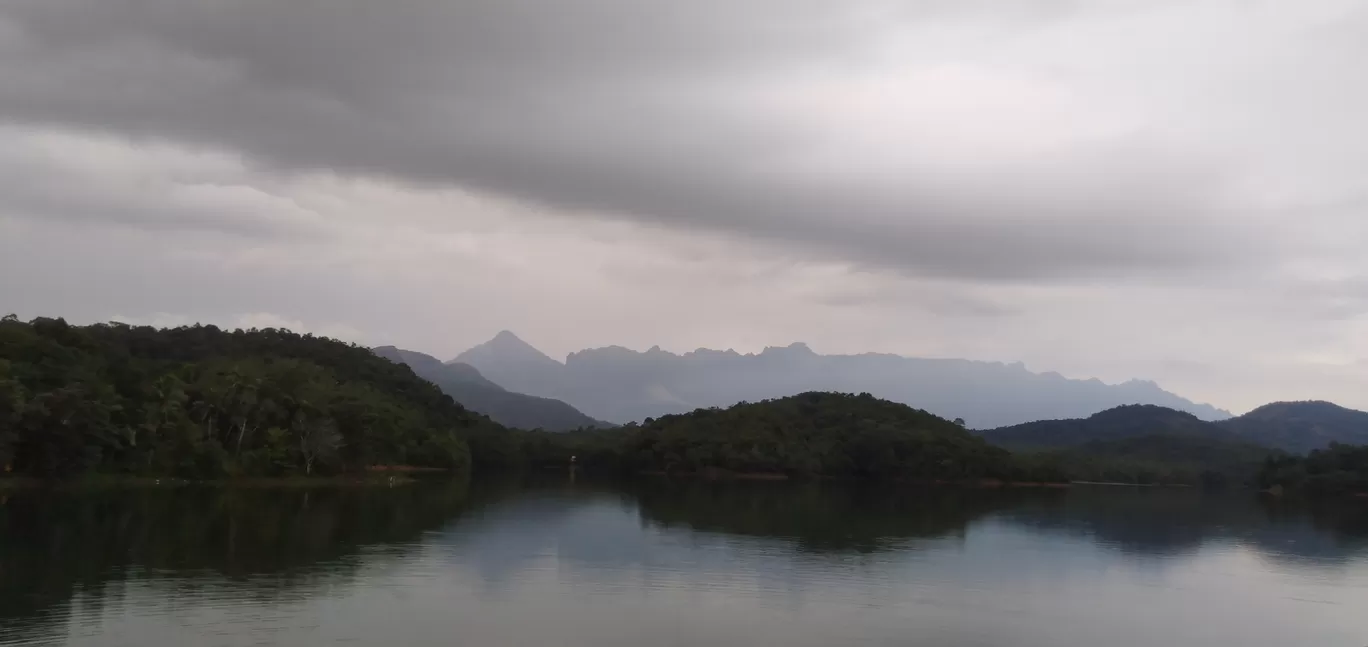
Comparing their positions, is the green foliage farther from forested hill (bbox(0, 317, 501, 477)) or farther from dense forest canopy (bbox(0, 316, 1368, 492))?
forested hill (bbox(0, 317, 501, 477))

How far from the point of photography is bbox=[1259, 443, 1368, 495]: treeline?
93.3m

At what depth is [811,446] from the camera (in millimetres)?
96750

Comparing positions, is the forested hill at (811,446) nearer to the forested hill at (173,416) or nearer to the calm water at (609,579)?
the forested hill at (173,416)

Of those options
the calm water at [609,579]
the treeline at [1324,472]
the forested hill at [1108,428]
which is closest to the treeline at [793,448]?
the treeline at [1324,472]

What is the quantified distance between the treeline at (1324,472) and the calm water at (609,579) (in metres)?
60.7

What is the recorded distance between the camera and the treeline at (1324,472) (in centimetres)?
9331

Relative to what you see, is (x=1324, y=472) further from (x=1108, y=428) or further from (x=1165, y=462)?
(x=1108, y=428)

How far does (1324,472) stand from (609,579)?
319 ft

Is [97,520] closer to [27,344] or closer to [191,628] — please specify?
[191,628]

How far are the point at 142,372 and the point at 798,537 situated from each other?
3788 cm

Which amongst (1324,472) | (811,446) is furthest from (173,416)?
(1324,472)

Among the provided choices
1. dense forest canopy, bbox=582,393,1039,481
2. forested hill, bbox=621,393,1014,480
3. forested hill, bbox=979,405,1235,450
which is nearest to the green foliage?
dense forest canopy, bbox=582,393,1039,481

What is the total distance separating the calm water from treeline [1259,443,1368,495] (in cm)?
6066

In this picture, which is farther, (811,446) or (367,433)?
(811,446)
